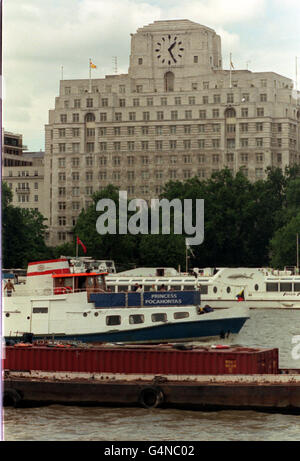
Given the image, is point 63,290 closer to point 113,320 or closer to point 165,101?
point 113,320

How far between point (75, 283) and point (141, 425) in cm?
2302

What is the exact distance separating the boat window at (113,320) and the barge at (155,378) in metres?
15.5

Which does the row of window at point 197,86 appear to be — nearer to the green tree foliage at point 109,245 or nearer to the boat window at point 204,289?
the green tree foliage at point 109,245

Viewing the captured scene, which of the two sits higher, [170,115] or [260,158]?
→ [170,115]

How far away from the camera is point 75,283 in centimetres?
6191

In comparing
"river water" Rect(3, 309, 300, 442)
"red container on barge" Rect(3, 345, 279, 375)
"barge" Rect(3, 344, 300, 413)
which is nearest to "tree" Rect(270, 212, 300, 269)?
"red container on barge" Rect(3, 345, 279, 375)

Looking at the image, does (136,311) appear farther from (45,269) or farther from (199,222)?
(199,222)

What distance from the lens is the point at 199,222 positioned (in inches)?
6319

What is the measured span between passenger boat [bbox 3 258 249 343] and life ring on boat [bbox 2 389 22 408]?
613 inches

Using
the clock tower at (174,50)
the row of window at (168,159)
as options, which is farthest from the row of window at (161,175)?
the clock tower at (174,50)

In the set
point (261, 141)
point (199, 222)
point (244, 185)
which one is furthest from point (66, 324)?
point (261, 141)

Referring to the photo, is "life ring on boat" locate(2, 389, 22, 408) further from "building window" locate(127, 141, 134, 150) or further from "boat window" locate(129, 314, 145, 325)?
"building window" locate(127, 141, 134, 150)

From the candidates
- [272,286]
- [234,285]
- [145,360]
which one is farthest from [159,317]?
[234,285]

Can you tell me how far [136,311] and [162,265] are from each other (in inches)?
3334
